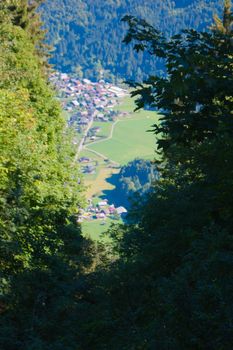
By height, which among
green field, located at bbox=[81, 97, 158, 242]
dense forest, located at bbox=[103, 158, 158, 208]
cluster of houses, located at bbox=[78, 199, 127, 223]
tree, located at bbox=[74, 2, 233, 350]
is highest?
green field, located at bbox=[81, 97, 158, 242]

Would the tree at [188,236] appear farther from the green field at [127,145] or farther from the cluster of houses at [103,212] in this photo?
the green field at [127,145]

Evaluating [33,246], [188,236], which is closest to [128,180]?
[33,246]

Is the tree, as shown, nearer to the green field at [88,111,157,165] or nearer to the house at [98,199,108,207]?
the house at [98,199,108,207]

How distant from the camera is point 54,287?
10805mm

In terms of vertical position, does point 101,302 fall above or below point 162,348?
above

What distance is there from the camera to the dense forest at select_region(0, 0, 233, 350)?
6.99 metres

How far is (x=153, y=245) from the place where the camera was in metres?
12.3

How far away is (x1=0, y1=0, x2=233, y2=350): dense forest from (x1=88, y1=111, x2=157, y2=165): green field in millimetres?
139014

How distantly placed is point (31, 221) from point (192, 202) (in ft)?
15.3

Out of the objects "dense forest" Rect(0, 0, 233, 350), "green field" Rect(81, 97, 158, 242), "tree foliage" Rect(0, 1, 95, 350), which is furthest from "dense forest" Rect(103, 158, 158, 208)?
"dense forest" Rect(0, 0, 233, 350)

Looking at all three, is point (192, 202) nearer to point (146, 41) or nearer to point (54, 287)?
point (54, 287)

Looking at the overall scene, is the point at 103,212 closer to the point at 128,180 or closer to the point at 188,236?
the point at 128,180

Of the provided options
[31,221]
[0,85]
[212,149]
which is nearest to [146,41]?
[212,149]

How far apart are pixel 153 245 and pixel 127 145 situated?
160 meters
